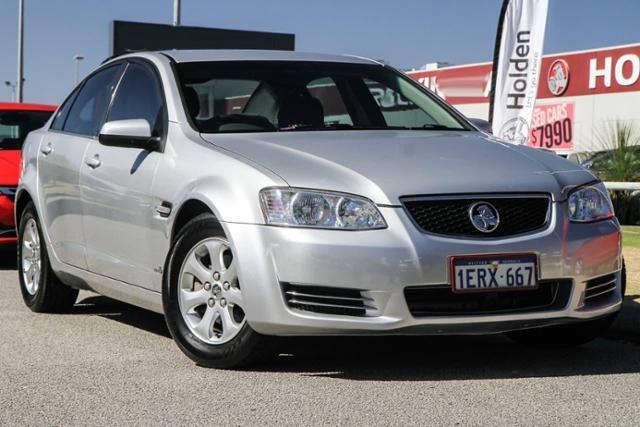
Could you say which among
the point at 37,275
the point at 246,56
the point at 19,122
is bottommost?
the point at 37,275

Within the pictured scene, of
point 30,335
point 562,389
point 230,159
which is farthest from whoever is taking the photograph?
point 30,335

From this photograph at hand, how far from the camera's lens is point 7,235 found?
10570 mm

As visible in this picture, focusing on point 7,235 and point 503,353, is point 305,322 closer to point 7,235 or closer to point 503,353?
point 503,353

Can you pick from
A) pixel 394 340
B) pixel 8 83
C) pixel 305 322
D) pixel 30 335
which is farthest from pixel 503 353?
pixel 8 83

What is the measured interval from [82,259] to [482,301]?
2679mm

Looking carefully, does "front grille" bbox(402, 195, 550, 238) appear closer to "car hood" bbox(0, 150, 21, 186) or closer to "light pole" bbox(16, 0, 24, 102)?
"car hood" bbox(0, 150, 21, 186)

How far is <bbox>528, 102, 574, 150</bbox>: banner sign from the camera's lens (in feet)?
115

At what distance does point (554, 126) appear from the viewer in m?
35.7

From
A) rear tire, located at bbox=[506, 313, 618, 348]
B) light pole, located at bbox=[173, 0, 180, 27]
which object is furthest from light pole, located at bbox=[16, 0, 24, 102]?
rear tire, located at bbox=[506, 313, 618, 348]

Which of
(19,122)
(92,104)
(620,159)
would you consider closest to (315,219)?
(92,104)

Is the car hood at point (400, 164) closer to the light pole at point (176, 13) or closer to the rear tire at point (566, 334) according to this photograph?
the rear tire at point (566, 334)

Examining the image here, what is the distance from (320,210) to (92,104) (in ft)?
9.20

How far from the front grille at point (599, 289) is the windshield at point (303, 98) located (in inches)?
56.5

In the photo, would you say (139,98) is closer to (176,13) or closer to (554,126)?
(176,13)
